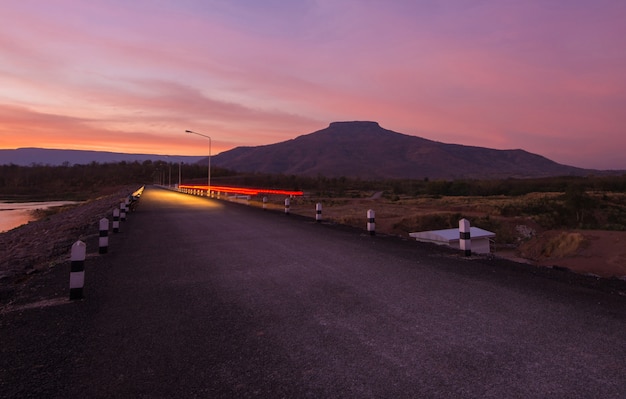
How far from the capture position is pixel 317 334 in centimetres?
431

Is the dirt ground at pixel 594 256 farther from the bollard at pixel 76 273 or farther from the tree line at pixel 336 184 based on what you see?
the tree line at pixel 336 184

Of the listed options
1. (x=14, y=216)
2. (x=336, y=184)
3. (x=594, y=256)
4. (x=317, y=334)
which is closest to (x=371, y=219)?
(x=594, y=256)

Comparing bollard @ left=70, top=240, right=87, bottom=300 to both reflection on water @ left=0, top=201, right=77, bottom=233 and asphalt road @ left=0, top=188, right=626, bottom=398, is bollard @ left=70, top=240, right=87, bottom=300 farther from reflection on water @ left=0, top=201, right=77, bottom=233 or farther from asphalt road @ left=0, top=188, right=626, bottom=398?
reflection on water @ left=0, top=201, right=77, bottom=233

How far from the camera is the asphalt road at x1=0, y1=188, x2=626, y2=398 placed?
3.22m

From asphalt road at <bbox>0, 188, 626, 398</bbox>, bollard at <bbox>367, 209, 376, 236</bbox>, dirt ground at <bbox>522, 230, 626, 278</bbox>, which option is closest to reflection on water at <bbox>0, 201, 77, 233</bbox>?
bollard at <bbox>367, 209, 376, 236</bbox>

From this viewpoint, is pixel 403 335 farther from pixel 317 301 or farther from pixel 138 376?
pixel 138 376

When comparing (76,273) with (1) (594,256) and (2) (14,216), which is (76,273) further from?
(2) (14,216)

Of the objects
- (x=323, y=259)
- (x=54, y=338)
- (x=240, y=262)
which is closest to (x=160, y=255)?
(x=240, y=262)

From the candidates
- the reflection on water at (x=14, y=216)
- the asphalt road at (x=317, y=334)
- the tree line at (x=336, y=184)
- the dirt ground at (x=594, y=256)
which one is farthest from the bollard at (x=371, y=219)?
the reflection on water at (x=14, y=216)

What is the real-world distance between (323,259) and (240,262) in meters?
1.84

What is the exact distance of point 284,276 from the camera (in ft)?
23.4

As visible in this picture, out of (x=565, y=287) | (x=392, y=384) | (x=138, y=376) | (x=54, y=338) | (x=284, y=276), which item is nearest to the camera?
(x=392, y=384)

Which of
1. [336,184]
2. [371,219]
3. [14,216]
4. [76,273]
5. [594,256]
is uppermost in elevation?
[336,184]

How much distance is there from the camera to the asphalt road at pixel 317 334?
322 centimetres
